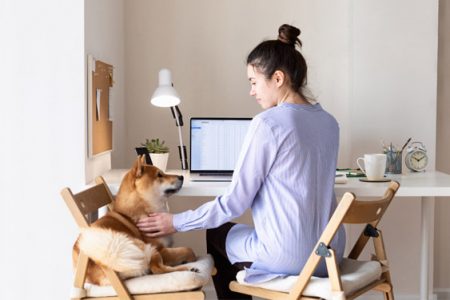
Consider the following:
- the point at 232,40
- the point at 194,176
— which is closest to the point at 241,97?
the point at 232,40

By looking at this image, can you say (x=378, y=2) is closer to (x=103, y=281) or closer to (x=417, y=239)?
(x=417, y=239)

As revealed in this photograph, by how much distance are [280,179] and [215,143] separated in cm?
93

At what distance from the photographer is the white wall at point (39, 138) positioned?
2.49 metres

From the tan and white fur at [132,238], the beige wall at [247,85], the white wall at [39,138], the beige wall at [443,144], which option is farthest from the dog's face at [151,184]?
the beige wall at [443,144]

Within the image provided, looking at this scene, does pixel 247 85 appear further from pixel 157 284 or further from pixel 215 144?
pixel 157 284

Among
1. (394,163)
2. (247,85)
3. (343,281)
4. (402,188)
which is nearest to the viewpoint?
(343,281)

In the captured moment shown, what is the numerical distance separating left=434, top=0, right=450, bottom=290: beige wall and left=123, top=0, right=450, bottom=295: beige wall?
0.02m

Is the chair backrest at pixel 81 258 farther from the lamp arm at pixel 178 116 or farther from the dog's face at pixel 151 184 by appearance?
the lamp arm at pixel 178 116

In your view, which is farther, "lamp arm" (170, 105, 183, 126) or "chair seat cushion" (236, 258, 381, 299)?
"lamp arm" (170, 105, 183, 126)

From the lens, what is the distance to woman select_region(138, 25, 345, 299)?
2016 millimetres

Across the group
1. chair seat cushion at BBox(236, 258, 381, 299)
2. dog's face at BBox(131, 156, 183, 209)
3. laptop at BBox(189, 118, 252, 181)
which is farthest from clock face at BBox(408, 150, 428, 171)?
dog's face at BBox(131, 156, 183, 209)

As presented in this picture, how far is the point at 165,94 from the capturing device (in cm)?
290

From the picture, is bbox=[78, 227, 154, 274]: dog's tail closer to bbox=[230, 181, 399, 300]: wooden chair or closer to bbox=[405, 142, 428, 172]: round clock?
bbox=[230, 181, 399, 300]: wooden chair

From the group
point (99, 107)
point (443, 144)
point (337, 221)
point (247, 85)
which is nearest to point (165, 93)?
point (99, 107)
